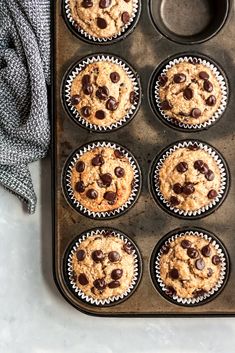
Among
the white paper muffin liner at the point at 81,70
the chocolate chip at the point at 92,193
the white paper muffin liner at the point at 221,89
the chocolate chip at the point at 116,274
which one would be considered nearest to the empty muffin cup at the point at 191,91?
the white paper muffin liner at the point at 221,89

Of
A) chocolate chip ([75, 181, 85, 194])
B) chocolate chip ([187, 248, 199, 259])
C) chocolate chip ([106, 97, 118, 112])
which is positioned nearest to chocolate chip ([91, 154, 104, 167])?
chocolate chip ([75, 181, 85, 194])

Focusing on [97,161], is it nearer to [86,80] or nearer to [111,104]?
[111,104]

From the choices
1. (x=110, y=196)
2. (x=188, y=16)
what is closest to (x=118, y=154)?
(x=110, y=196)

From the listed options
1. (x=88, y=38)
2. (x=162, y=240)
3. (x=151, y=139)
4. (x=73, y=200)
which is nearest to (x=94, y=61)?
(x=88, y=38)

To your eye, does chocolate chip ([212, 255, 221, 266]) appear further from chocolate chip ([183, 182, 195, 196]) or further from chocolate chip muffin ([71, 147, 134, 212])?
chocolate chip muffin ([71, 147, 134, 212])

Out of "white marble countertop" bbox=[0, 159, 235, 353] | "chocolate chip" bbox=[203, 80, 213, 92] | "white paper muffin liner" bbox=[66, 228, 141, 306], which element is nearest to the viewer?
"chocolate chip" bbox=[203, 80, 213, 92]

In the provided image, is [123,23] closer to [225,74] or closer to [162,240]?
[225,74]
